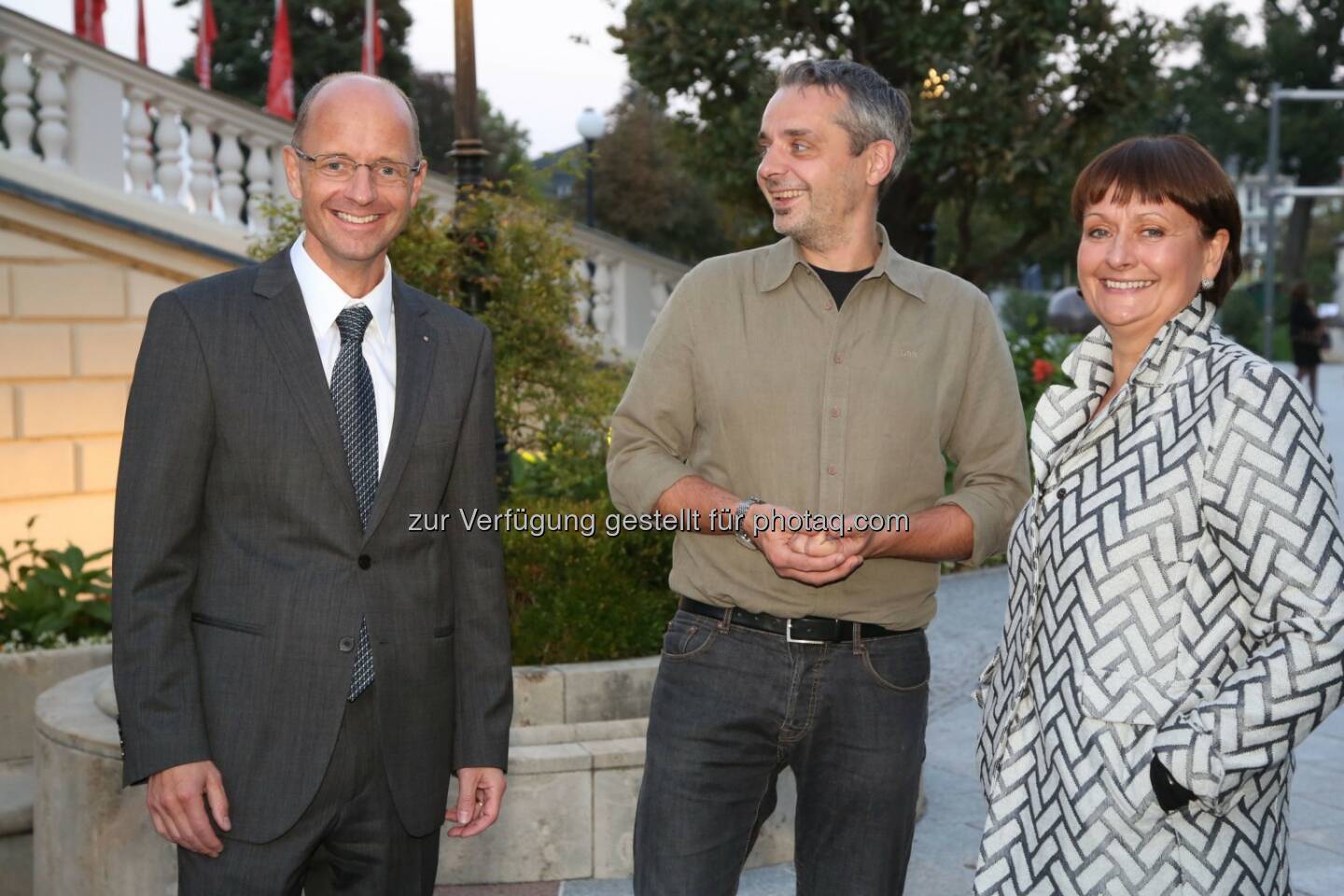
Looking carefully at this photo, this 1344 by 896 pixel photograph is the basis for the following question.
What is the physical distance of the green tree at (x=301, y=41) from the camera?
3491 cm

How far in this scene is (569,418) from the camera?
662cm

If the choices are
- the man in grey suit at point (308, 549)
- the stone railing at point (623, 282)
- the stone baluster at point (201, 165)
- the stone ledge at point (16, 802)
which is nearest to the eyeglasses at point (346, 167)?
the man in grey suit at point (308, 549)

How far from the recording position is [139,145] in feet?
32.4

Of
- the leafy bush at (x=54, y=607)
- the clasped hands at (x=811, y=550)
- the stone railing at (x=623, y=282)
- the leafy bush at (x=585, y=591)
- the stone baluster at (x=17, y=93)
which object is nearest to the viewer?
the clasped hands at (x=811, y=550)

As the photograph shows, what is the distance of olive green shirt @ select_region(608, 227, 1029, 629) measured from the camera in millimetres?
3154

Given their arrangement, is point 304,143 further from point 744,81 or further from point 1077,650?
point 744,81

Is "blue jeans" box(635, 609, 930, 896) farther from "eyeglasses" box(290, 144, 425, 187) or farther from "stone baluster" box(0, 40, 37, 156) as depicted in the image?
"stone baluster" box(0, 40, 37, 156)

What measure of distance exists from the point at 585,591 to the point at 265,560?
2809 millimetres

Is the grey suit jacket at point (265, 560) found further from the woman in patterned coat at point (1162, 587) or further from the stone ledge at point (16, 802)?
the stone ledge at point (16, 802)

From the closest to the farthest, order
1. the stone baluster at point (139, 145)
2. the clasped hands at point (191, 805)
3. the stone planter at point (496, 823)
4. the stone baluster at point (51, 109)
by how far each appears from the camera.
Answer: the clasped hands at point (191, 805) < the stone planter at point (496, 823) < the stone baluster at point (51, 109) < the stone baluster at point (139, 145)

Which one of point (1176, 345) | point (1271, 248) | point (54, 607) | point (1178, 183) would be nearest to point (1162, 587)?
point (1176, 345)

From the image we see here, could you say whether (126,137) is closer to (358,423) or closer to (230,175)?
(230,175)

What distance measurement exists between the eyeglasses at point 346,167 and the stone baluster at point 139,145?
25.2ft

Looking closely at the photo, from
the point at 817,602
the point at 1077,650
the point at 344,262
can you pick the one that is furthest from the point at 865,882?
the point at 344,262
